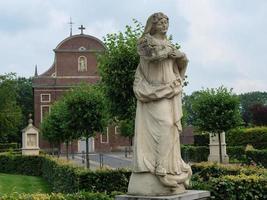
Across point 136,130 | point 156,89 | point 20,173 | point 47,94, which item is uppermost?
point 47,94

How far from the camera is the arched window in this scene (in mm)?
60469

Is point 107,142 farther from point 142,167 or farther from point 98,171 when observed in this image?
point 142,167

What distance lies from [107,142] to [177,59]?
2102 inches

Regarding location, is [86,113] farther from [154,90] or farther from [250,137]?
[250,137]

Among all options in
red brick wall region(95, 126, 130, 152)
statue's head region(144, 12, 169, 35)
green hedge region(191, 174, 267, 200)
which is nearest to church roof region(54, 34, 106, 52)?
red brick wall region(95, 126, 130, 152)

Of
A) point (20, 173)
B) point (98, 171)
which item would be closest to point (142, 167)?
point (98, 171)

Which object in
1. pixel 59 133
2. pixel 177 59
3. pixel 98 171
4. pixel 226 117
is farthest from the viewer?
pixel 59 133

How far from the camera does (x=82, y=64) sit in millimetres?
60500

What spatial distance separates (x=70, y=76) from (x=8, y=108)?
8.85m

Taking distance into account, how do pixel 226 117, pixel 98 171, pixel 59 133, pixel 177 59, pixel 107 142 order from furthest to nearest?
pixel 107 142, pixel 59 133, pixel 226 117, pixel 98 171, pixel 177 59

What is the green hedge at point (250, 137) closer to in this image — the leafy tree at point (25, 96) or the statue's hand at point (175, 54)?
the statue's hand at point (175, 54)

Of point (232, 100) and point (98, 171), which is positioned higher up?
point (232, 100)

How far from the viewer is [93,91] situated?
24.5 metres

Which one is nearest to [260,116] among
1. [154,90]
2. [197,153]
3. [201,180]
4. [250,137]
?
[250,137]
